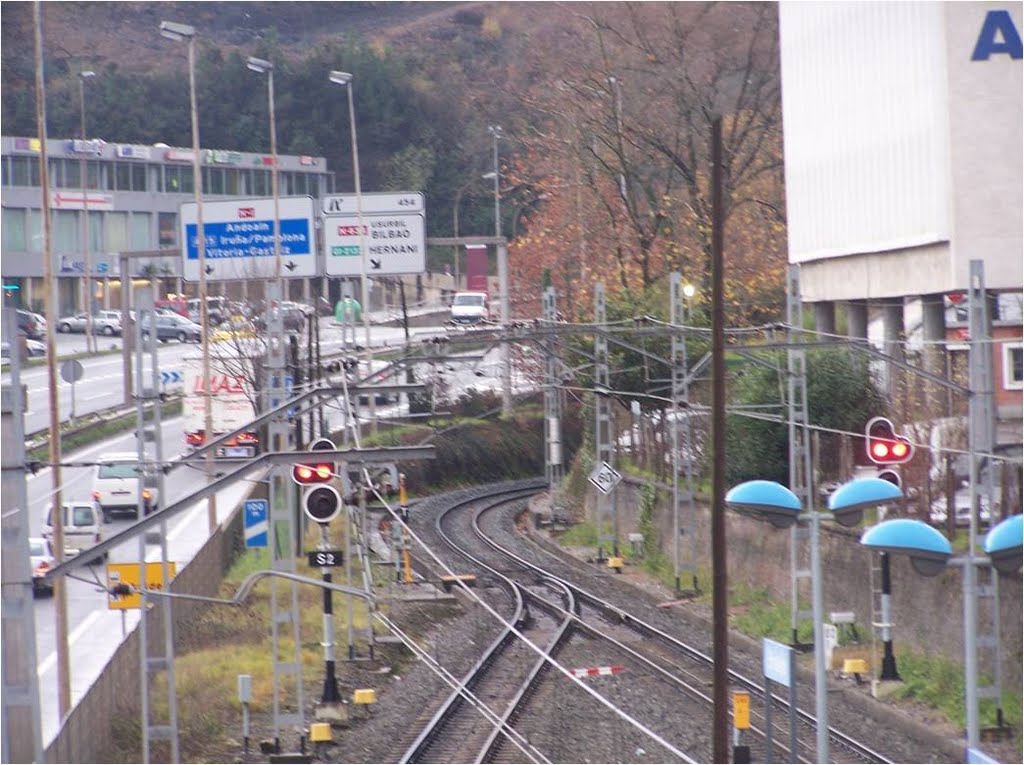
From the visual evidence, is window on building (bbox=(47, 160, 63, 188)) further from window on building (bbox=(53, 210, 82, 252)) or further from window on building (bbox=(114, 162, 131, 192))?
window on building (bbox=(114, 162, 131, 192))

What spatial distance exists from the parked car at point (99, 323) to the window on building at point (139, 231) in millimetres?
3310

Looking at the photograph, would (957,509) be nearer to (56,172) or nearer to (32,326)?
(32,326)

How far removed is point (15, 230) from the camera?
5447cm

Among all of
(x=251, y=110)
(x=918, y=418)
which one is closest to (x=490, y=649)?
(x=918, y=418)

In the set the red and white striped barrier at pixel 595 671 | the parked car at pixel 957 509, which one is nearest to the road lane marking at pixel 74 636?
the red and white striped barrier at pixel 595 671

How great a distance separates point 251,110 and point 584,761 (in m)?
55.2

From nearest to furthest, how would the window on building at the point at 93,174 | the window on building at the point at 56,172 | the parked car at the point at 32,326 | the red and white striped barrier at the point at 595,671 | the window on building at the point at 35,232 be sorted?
1. the red and white striped barrier at the point at 595,671
2. the parked car at the point at 32,326
3. the window on building at the point at 56,172
4. the window on building at the point at 35,232
5. the window on building at the point at 93,174

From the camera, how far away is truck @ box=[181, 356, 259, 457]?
94.3ft

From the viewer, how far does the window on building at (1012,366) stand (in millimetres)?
19423

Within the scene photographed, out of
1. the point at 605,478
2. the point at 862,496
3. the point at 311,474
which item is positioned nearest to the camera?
the point at 862,496

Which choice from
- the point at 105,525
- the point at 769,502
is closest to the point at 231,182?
the point at 105,525

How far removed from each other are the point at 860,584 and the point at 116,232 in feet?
144

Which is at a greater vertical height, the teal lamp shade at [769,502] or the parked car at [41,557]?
the teal lamp shade at [769,502]

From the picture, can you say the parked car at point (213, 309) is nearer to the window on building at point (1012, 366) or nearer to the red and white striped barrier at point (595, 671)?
the red and white striped barrier at point (595, 671)
